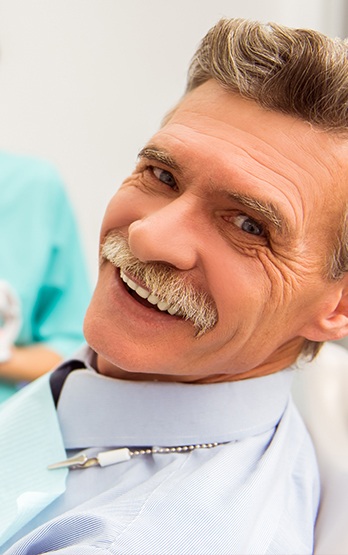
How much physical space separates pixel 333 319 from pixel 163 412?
0.26 metres

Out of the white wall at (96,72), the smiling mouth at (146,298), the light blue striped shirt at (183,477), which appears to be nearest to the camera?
the light blue striped shirt at (183,477)

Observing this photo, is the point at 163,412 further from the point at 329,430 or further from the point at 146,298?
the point at 329,430

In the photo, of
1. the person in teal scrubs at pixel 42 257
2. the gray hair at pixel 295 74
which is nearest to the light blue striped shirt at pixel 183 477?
the gray hair at pixel 295 74

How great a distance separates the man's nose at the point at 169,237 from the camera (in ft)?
2.63

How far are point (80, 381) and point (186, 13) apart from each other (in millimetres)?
897

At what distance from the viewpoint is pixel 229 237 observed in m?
0.84

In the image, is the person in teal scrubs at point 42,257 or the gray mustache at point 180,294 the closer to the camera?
the gray mustache at point 180,294

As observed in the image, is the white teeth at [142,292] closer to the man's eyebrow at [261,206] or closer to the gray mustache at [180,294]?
the gray mustache at [180,294]

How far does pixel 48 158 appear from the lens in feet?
5.79

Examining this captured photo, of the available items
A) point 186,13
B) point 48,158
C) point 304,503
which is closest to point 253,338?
point 304,503

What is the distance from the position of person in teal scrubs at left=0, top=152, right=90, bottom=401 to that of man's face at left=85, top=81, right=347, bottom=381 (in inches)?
24.2

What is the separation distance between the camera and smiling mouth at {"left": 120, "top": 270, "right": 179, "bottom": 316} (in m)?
0.83

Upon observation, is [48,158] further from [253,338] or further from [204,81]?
[253,338]

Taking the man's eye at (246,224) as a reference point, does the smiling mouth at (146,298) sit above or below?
below
